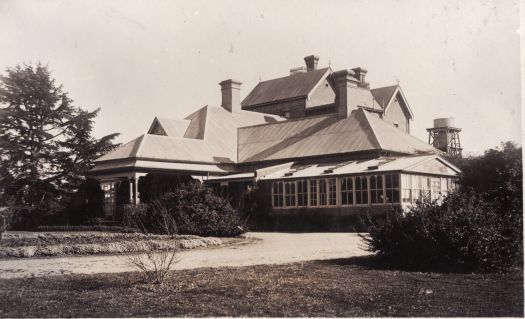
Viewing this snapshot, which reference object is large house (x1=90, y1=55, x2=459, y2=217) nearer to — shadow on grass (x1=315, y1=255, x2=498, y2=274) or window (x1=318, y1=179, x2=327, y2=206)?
window (x1=318, y1=179, x2=327, y2=206)

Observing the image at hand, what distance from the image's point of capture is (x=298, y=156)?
108 feet

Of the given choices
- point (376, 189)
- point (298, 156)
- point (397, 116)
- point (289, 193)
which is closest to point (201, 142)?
point (298, 156)

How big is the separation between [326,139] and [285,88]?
50.9 feet

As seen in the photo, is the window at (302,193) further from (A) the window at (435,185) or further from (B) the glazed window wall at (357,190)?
(A) the window at (435,185)

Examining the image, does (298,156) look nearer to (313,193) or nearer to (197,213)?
(313,193)

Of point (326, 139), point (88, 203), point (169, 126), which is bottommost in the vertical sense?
point (88, 203)

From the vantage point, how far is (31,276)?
1086cm

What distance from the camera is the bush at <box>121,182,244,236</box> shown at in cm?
2129

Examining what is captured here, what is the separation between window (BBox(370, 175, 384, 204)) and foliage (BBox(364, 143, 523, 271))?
40.5 feet

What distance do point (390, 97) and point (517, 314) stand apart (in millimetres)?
42438

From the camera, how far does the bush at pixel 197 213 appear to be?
2129 centimetres

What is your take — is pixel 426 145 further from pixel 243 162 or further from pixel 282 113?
pixel 282 113

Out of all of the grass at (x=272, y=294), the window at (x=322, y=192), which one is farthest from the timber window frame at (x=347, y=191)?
the grass at (x=272, y=294)

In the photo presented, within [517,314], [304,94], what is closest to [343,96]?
[304,94]
